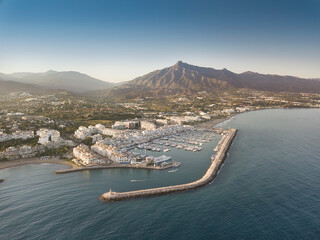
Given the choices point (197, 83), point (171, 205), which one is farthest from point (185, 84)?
point (171, 205)

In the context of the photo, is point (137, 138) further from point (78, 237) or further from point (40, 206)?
point (78, 237)

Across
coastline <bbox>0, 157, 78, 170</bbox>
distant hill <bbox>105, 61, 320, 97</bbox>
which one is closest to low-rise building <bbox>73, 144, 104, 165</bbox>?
coastline <bbox>0, 157, 78, 170</bbox>

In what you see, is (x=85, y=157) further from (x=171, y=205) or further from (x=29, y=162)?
(x=171, y=205)

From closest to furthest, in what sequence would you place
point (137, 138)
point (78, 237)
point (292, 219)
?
point (78, 237)
point (292, 219)
point (137, 138)

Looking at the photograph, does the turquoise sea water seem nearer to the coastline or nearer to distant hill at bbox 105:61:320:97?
the coastline

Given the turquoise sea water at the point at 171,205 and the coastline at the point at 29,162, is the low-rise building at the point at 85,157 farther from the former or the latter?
the turquoise sea water at the point at 171,205

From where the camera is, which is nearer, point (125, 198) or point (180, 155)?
point (125, 198)

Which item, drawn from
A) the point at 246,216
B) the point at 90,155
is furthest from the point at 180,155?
the point at 246,216
